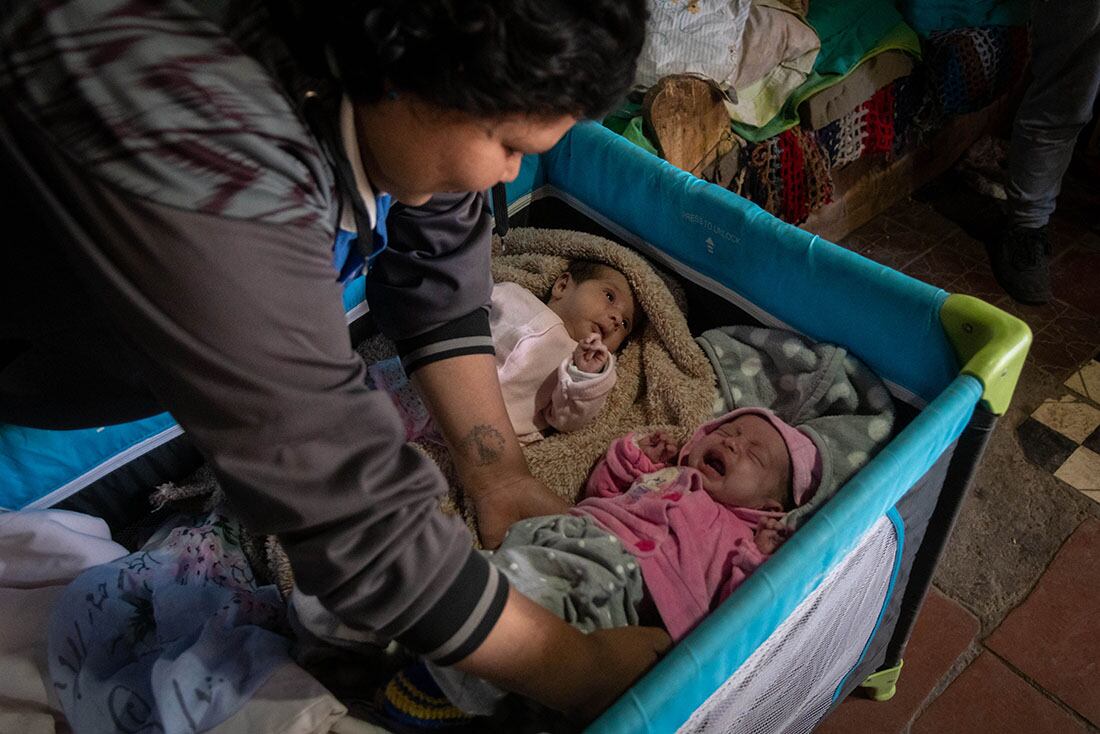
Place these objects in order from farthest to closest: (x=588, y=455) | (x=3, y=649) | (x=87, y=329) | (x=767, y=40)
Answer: (x=767, y=40)
(x=588, y=455)
(x=3, y=649)
(x=87, y=329)

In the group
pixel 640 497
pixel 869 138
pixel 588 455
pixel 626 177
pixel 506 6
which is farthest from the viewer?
pixel 869 138

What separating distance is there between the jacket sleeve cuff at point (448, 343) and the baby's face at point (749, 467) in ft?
1.19

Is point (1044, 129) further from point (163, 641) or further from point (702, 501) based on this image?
point (163, 641)

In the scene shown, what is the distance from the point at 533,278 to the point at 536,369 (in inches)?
9.7

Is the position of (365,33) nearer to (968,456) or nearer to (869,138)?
(968,456)

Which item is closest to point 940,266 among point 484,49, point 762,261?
point 762,261

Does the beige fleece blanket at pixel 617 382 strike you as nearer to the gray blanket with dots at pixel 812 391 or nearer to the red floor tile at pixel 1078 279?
the gray blanket with dots at pixel 812 391

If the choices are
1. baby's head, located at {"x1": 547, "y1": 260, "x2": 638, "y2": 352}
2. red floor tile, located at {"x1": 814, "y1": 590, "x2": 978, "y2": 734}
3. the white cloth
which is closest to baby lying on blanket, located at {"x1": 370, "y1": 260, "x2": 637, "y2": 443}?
baby's head, located at {"x1": 547, "y1": 260, "x2": 638, "y2": 352}

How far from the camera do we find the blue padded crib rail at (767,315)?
2.35ft

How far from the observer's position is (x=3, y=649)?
89cm

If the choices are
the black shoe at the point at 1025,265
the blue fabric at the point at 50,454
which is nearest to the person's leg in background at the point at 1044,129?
the black shoe at the point at 1025,265

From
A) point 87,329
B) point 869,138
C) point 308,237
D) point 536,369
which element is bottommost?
point 869,138

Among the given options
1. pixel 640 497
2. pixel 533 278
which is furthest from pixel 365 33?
pixel 533 278

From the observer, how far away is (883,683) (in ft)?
4.26
